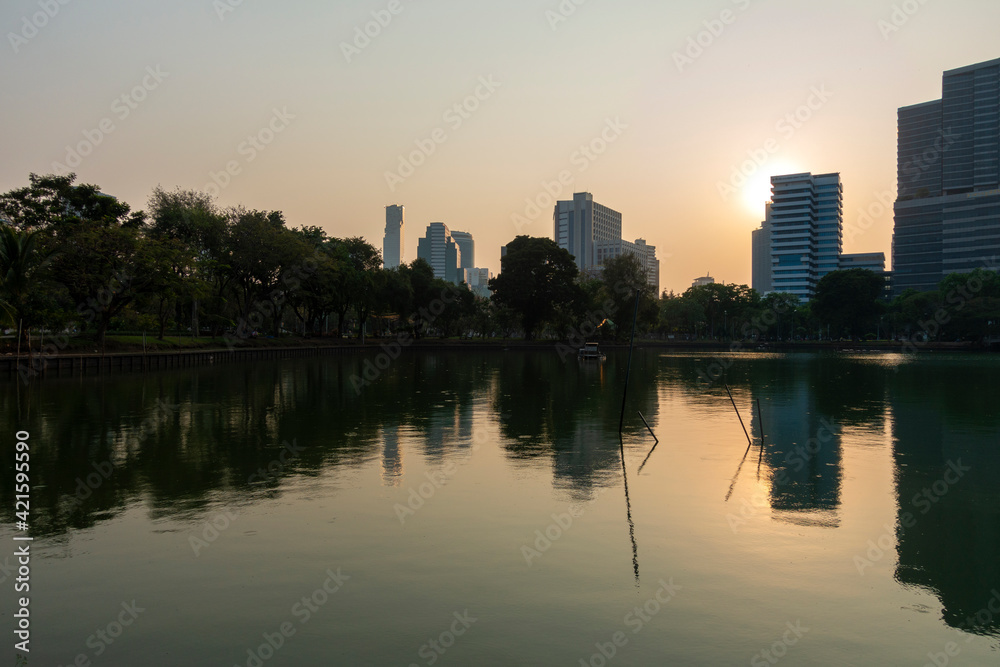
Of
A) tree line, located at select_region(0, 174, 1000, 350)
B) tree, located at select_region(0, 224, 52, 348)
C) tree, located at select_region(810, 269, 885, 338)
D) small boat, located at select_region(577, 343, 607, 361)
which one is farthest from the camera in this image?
tree, located at select_region(810, 269, 885, 338)

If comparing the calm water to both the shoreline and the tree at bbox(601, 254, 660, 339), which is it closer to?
the shoreline

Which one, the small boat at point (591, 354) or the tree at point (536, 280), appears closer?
the small boat at point (591, 354)

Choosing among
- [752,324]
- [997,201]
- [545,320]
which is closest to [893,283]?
[997,201]

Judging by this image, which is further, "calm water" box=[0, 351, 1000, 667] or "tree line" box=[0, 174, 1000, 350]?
"tree line" box=[0, 174, 1000, 350]

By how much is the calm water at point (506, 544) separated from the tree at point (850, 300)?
110020mm

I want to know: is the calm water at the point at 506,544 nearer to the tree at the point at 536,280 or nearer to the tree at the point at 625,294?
the tree at the point at 536,280

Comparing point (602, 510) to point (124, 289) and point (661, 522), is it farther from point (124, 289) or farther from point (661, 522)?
point (124, 289)

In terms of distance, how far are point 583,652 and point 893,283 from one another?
22565 centimetres

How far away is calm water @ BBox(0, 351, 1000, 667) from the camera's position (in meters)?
6.29

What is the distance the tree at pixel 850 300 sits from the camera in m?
118

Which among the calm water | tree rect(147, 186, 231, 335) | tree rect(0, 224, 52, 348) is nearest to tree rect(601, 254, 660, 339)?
tree rect(147, 186, 231, 335)

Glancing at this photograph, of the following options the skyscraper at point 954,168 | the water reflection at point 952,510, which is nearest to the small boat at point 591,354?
the water reflection at point 952,510

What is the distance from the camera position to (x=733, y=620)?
665cm

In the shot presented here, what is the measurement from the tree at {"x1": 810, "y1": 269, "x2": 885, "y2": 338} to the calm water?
110 metres
